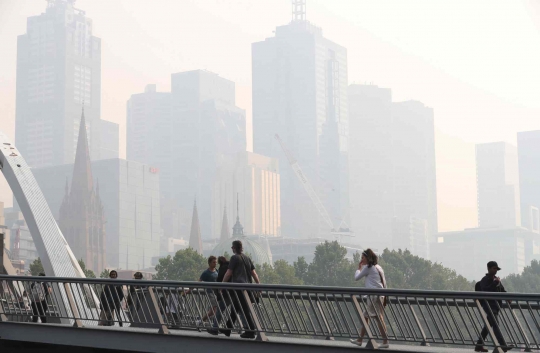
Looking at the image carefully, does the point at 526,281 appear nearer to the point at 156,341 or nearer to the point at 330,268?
the point at 330,268

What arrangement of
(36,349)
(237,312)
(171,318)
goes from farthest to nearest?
1. (36,349)
2. (171,318)
3. (237,312)

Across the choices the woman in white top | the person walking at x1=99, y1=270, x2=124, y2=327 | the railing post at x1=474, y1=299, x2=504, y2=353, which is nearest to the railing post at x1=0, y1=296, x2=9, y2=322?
the person walking at x1=99, y1=270, x2=124, y2=327

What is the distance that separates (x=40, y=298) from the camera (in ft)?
47.6

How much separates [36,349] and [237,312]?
13.4 feet

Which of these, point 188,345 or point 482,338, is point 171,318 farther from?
point 482,338

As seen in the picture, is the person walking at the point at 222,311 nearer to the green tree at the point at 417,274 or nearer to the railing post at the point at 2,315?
the railing post at the point at 2,315

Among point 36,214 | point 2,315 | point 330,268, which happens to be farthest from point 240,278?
point 330,268

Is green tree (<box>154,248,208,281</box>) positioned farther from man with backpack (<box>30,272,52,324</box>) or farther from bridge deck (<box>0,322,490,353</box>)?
bridge deck (<box>0,322,490,353</box>)

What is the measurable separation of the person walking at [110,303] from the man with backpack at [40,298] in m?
1.28

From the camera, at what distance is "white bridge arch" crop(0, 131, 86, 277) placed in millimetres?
38531

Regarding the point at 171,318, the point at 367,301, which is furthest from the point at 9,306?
the point at 367,301

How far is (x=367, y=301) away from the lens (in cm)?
1088

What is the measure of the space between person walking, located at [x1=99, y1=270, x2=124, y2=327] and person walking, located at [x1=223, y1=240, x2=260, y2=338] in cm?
228

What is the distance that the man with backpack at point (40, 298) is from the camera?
14.3 metres
